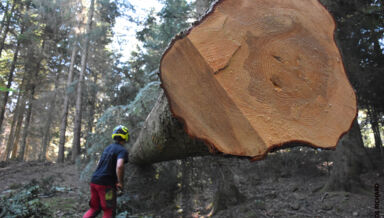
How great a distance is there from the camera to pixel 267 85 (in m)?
1.66

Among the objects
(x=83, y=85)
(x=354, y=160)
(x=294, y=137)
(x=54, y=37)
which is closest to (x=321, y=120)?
(x=294, y=137)

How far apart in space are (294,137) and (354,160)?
436 centimetres

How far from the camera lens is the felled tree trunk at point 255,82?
1.54 meters

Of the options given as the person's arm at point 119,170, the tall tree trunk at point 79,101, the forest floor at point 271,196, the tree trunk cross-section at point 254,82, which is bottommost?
the forest floor at point 271,196

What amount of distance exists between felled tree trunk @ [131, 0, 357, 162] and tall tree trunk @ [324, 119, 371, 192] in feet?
12.2

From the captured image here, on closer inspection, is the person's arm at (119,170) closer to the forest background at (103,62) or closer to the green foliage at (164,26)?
the forest background at (103,62)

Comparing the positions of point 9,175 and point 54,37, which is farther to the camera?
point 54,37

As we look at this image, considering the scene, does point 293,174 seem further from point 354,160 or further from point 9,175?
point 9,175

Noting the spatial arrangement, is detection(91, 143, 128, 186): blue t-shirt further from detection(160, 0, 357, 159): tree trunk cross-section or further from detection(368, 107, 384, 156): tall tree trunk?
detection(368, 107, 384, 156): tall tree trunk

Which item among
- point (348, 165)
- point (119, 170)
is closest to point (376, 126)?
point (348, 165)

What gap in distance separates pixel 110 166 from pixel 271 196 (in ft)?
12.5

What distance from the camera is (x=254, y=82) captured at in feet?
5.39

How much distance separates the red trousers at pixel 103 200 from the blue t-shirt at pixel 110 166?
3.0 inches

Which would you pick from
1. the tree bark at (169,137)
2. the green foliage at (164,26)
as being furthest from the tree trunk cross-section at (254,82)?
the green foliage at (164,26)
